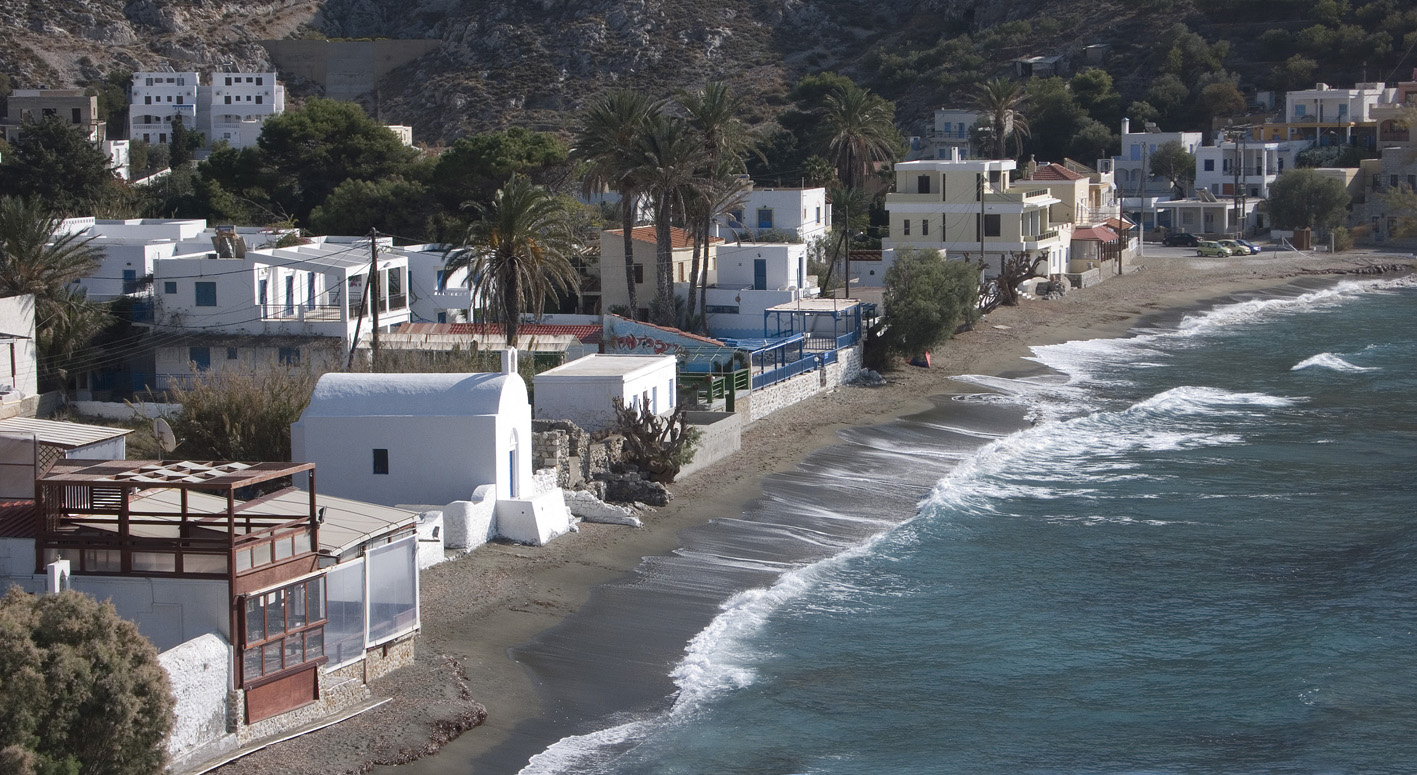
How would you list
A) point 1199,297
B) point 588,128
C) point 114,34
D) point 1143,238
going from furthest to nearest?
point 114,34, point 1143,238, point 1199,297, point 588,128

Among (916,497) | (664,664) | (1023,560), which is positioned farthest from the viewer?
(916,497)

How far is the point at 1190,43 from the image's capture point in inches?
5625

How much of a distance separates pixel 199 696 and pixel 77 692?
224 centimetres

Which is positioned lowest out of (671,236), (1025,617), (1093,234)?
(1025,617)

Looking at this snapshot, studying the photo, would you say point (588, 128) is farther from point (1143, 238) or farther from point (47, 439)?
point (1143, 238)

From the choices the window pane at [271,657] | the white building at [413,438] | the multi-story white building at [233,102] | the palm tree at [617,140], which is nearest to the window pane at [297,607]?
the window pane at [271,657]

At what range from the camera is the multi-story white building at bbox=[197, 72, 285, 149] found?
461 ft

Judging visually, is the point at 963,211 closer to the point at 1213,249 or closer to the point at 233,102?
the point at 1213,249

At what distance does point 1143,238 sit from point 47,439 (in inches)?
3800

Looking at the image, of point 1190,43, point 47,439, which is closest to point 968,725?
point 47,439

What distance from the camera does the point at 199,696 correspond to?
20156 mm

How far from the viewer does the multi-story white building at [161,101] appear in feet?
461

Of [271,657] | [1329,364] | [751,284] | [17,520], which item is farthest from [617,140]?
[271,657]

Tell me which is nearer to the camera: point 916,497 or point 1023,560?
point 1023,560
